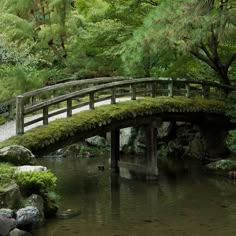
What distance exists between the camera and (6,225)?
9359 mm

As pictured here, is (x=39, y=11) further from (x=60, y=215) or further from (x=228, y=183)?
(x=60, y=215)

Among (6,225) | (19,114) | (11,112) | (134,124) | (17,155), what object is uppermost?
(19,114)

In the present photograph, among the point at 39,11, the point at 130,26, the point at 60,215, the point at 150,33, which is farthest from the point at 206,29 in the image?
the point at 39,11

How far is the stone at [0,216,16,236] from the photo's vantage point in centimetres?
924

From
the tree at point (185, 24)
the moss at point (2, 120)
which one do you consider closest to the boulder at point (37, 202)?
the moss at point (2, 120)

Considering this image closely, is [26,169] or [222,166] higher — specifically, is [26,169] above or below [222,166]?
above

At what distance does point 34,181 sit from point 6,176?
0.66 meters

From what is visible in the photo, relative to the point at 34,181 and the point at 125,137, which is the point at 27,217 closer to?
the point at 34,181

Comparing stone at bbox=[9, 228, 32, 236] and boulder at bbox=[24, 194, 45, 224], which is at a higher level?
boulder at bbox=[24, 194, 45, 224]

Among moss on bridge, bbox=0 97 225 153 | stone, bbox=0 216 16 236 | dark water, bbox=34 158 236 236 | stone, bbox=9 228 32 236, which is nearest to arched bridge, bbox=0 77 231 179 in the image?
moss on bridge, bbox=0 97 225 153

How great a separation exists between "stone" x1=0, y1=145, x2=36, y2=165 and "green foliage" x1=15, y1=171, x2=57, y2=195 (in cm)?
101

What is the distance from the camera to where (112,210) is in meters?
13.4

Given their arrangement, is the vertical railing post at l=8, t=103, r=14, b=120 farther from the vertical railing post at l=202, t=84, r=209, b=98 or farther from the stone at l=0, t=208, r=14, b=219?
the vertical railing post at l=202, t=84, r=209, b=98

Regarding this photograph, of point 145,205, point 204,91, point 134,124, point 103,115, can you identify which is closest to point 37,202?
point 145,205
